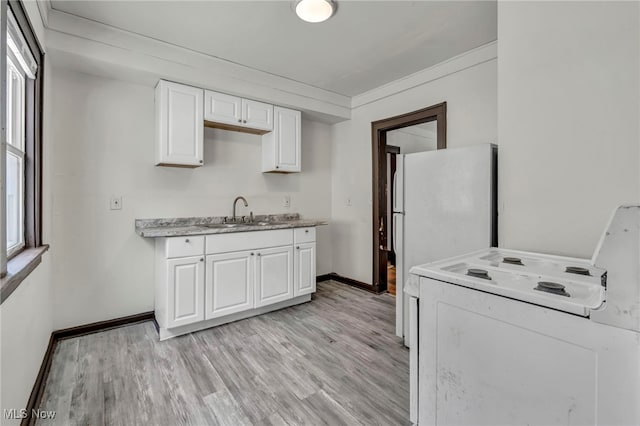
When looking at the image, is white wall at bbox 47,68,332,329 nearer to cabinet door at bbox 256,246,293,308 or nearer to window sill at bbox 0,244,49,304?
window sill at bbox 0,244,49,304

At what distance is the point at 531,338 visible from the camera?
91 cm

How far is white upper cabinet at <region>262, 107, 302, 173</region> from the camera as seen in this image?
3.28m

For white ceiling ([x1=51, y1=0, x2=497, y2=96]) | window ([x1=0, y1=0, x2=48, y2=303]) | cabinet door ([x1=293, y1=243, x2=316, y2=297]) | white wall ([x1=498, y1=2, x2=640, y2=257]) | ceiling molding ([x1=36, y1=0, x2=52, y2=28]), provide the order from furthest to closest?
cabinet door ([x1=293, y1=243, x2=316, y2=297])
white ceiling ([x1=51, y1=0, x2=497, y2=96])
ceiling molding ([x1=36, y1=0, x2=52, y2=28])
window ([x1=0, y1=0, x2=48, y2=303])
white wall ([x1=498, y1=2, x2=640, y2=257])

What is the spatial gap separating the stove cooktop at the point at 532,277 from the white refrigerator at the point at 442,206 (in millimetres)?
449

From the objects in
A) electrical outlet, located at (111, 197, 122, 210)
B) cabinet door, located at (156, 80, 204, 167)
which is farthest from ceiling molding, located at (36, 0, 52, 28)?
electrical outlet, located at (111, 197, 122, 210)

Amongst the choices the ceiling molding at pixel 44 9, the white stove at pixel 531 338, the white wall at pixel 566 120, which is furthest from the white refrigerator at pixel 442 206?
the ceiling molding at pixel 44 9

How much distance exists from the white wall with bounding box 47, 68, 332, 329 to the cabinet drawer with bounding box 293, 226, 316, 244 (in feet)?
2.86

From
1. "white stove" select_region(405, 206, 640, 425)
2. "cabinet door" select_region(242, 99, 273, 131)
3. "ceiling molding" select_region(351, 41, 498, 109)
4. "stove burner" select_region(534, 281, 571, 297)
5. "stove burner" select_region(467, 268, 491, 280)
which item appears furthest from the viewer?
"cabinet door" select_region(242, 99, 273, 131)

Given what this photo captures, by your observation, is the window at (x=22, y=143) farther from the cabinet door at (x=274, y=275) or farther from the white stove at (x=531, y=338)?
the white stove at (x=531, y=338)

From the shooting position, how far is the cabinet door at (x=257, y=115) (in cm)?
303

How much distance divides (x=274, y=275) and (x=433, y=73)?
2544 millimetres

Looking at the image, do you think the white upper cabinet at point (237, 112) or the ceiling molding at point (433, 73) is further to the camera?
the white upper cabinet at point (237, 112)

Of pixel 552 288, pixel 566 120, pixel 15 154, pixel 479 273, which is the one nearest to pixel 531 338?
pixel 552 288

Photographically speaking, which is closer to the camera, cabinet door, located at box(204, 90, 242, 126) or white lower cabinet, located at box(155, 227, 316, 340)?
white lower cabinet, located at box(155, 227, 316, 340)
